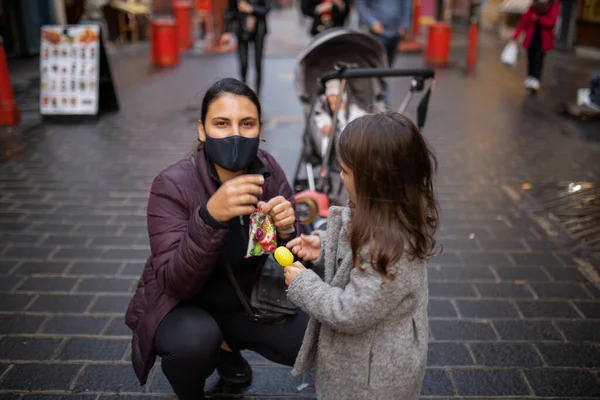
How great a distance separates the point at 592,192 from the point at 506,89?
17.2 feet

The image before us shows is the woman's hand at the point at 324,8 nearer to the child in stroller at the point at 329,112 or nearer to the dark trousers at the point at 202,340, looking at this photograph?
the child in stroller at the point at 329,112

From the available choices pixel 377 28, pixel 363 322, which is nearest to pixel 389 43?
pixel 377 28

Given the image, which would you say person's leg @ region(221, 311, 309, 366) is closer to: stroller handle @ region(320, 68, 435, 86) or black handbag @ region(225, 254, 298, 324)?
black handbag @ region(225, 254, 298, 324)

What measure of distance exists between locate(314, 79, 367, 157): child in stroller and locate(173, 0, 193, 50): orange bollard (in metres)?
10.9

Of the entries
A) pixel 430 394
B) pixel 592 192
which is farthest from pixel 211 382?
pixel 592 192

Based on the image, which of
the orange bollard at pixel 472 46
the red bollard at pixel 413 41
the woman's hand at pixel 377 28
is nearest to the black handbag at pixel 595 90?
the woman's hand at pixel 377 28

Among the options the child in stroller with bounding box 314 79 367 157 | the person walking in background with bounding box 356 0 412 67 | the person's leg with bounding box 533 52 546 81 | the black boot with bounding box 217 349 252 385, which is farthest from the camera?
the person's leg with bounding box 533 52 546 81

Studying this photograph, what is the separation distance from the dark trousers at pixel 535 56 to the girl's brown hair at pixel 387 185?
8.47 meters

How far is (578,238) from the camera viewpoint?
4.36 m

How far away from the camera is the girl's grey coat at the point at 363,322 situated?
179 cm

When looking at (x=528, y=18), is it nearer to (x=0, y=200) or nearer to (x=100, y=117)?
(x=100, y=117)

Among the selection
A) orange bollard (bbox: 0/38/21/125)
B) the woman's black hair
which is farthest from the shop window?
the woman's black hair

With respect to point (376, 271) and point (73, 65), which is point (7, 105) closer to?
point (73, 65)

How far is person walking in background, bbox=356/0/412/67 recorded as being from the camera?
812 centimetres
